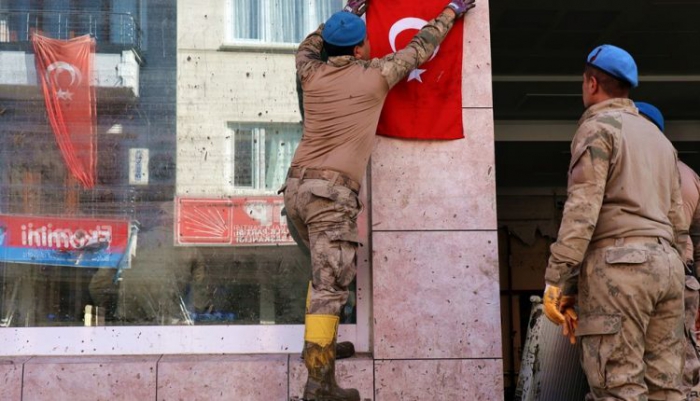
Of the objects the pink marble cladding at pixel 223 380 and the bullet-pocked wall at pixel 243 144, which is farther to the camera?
the bullet-pocked wall at pixel 243 144

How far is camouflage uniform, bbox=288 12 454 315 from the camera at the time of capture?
474 centimetres

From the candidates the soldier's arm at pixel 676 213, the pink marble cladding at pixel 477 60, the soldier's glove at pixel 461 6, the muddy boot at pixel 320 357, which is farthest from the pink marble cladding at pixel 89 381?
the soldier's arm at pixel 676 213

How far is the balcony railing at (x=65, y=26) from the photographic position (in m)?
5.75

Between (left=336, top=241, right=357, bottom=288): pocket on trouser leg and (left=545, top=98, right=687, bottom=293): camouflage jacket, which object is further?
(left=336, top=241, right=357, bottom=288): pocket on trouser leg

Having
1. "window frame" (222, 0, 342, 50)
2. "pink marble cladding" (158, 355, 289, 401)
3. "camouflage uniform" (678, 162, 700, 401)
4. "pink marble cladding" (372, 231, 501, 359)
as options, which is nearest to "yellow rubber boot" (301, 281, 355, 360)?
"pink marble cladding" (372, 231, 501, 359)

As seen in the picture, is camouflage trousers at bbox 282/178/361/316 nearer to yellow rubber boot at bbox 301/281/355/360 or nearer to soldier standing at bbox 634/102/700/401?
yellow rubber boot at bbox 301/281/355/360

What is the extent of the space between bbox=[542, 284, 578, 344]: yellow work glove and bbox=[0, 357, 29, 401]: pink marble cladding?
10.5 ft

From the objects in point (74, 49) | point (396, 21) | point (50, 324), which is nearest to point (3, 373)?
point (50, 324)

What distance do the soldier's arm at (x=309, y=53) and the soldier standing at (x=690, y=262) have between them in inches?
78.8

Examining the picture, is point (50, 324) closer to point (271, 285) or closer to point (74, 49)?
point (271, 285)

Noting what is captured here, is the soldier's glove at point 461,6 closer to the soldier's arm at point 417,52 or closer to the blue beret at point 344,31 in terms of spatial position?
the soldier's arm at point 417,52

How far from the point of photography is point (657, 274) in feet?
12.9

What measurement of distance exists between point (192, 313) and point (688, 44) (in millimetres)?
7718

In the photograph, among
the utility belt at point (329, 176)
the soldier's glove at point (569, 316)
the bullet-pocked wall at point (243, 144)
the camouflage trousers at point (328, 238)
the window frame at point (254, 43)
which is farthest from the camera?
the window frame at point (254, 43)
